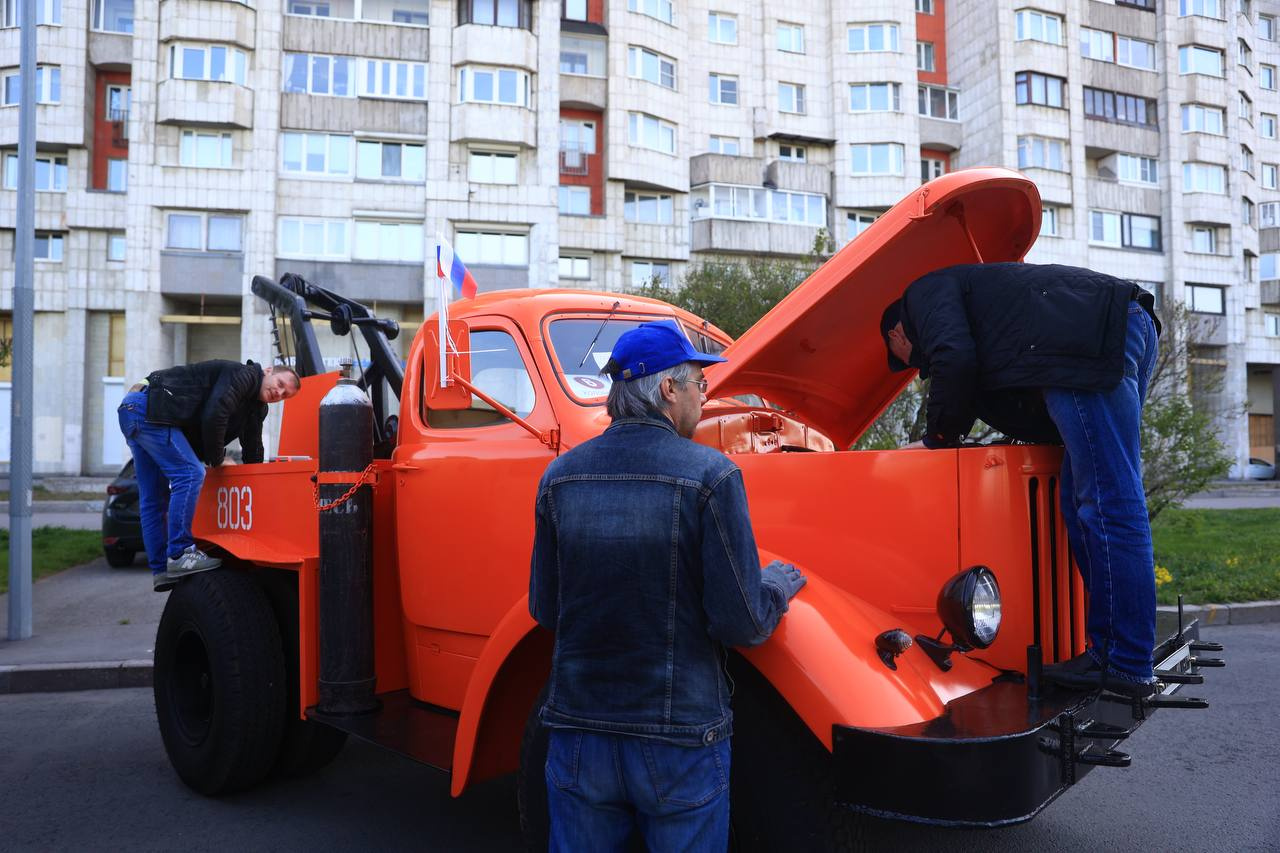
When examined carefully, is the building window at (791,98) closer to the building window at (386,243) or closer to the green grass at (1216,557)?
the building window at (386,243)

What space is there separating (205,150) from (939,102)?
2657 cm

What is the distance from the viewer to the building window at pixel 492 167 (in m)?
31.6

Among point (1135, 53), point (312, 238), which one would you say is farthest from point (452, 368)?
point (1135, 53)

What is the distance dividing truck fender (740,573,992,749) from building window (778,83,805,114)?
3645cm

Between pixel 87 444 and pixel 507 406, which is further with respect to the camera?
pixel 87 444

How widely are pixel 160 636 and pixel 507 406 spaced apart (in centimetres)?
234

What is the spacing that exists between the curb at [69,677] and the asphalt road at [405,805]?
1.18 m

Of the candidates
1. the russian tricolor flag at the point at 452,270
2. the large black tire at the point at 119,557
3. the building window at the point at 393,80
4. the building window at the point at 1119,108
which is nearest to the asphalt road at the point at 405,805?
the russian tricolor flag at the point at 452,270

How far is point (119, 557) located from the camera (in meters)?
12.8

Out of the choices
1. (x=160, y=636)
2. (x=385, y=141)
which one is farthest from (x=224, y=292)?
(x=160, y=636)

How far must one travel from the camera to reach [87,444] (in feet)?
106

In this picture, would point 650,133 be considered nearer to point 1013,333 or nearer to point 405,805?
point 405,805

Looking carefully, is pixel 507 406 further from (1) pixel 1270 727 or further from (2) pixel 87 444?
(2) pixel 87 444

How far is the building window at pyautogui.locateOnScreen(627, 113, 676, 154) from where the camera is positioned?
110 feet
